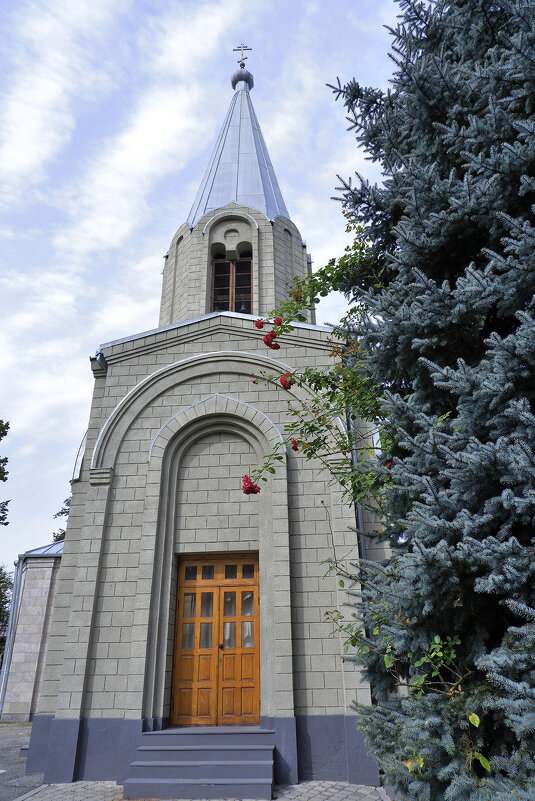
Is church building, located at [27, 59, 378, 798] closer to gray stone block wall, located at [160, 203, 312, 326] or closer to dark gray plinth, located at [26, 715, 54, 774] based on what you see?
dark gray plinth, located at [26, 715, 54, 774]

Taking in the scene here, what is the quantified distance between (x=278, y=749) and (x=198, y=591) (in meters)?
2.77

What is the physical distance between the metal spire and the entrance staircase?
494 inches

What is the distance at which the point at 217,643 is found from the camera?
30.6ft

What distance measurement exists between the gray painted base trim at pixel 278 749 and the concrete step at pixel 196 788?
754mm

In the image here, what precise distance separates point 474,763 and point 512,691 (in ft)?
3.07

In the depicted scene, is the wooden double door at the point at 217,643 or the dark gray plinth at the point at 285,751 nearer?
the dark gray plinth at the point at 285,751

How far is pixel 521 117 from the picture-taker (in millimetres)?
4562

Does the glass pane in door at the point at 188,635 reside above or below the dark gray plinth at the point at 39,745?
above

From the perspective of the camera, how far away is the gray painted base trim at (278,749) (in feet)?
26.2

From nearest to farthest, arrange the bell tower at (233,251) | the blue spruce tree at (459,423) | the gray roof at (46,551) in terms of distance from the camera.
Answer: the blue spruce tree at (459,423), the bell tower at (233,251), the gray roof at (46,551)

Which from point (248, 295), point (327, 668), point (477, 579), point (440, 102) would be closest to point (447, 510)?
point (477, 579)

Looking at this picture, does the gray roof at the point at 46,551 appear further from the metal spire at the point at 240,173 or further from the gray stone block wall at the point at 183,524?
the metal spire at the point at 240,173

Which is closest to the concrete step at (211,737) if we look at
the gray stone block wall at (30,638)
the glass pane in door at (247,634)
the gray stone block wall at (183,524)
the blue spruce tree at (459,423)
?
the gray stone block wall at (183,524)

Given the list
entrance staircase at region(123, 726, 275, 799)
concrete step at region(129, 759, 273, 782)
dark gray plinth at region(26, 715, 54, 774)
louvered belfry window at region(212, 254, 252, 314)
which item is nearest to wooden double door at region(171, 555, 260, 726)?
entrance staircase at region(123, 726, 275, 799)
